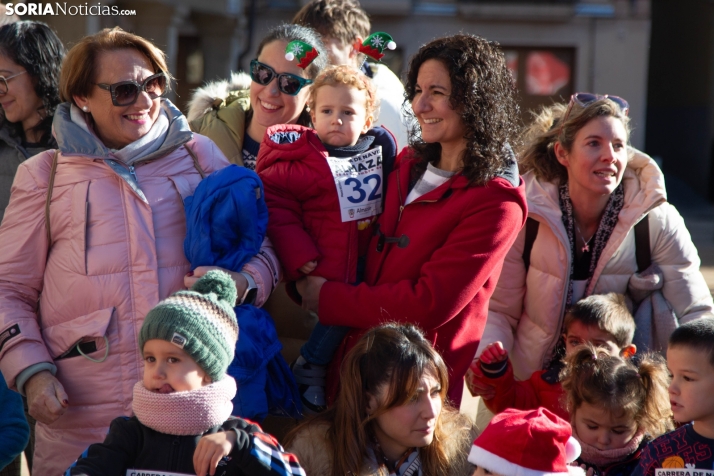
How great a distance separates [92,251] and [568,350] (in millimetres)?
1880

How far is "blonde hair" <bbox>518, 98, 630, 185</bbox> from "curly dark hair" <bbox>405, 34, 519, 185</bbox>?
46 cm

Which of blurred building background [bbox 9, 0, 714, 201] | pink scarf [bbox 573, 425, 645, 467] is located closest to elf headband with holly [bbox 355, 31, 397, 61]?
pink scarf [bbox 573, 425, 645, 467]

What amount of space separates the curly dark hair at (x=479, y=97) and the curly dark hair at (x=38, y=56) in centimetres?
169

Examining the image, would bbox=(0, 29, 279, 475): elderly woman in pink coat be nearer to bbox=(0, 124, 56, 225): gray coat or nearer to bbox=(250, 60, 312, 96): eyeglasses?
bbox=(250, 60, 312, 96): eyeglasses

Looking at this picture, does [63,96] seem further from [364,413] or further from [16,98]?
[364,413]

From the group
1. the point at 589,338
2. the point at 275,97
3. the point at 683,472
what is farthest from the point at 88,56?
the point at 683,472

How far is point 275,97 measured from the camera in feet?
11.6

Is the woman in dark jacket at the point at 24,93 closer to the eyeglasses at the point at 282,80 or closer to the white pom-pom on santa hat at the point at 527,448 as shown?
the eyeglasses at the point at 282,80

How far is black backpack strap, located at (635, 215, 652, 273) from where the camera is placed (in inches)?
136

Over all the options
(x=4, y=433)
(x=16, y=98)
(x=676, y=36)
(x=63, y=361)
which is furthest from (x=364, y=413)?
(x=676, y=36)

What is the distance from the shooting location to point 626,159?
3512 mm

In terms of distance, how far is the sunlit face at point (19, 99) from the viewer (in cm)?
359

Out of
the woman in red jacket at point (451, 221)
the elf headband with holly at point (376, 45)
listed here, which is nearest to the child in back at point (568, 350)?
the woman in red jacket at point (451, 221)

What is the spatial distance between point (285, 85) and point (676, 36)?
19.5 m
